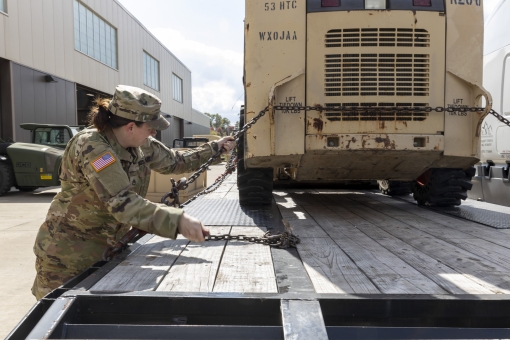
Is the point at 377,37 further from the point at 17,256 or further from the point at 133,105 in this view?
the point at 17,256

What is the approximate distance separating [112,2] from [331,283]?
2401 cm

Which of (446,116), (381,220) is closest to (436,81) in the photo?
(446,116)

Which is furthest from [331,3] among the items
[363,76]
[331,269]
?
[331,269]

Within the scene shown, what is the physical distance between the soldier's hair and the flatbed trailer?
753mm

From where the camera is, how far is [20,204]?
10.4 m

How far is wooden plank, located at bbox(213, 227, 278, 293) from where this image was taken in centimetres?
204

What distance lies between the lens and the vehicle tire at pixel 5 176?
457 inches

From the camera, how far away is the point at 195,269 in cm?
235

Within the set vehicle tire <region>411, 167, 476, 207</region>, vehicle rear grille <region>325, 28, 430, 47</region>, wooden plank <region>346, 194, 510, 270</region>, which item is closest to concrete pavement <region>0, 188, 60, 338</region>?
wooden plank <region>346, 194, 510, 270</region>

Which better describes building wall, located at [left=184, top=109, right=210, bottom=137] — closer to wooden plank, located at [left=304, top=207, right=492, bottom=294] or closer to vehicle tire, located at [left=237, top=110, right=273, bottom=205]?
vehicle tire, located at [left=237, top=110, right=273, bottom=205]

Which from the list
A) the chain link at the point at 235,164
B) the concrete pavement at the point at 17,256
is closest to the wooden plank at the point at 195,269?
the chain link at the point at 235,164

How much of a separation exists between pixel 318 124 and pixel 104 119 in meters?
2.20

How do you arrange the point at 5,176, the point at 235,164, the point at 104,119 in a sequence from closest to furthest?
the point at 104,119 → the point at 235,164 → the point at 5,176

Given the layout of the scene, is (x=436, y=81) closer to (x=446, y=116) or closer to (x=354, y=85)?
(x=446, y=116)
